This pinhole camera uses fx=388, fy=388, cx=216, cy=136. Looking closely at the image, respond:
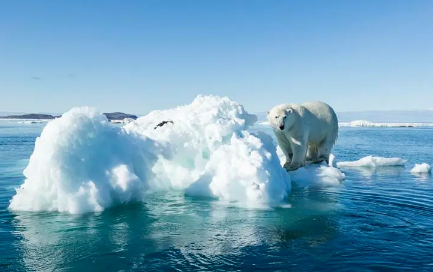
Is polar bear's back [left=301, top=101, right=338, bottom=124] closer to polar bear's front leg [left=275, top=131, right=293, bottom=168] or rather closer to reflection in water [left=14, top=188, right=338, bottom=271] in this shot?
polar bear's front leg [left=275, top=131, right=293, bottom=168]

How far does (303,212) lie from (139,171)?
392 cm

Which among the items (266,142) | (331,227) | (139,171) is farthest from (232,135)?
(331,227)

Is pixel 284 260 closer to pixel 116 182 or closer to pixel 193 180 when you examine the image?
pixel 116 182

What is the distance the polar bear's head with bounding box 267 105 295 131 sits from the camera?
1161 cm

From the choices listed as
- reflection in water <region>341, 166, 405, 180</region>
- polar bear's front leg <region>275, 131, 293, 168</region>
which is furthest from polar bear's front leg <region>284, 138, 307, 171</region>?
reflection in water <region>341, 166, 405, 180</region>

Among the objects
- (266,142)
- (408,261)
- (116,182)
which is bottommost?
(408,261)

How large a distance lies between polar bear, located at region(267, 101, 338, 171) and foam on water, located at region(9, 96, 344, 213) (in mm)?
951

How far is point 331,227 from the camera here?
6.79 m

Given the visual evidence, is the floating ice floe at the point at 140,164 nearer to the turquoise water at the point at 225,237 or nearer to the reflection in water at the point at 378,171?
the turquoise water at the point at 225,237

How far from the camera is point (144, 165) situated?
9.35m

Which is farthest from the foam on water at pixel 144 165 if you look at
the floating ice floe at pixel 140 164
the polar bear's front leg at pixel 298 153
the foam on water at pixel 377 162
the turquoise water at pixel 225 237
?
the foam on water at pixel 377 162

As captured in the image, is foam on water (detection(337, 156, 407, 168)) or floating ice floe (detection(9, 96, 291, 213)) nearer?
floating ice floe (detection(9, 96, 291, 213))

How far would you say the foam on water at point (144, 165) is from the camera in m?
8.01

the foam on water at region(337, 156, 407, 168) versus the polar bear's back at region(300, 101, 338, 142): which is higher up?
the polar bear's back at region(300, 101, 338, 142)
